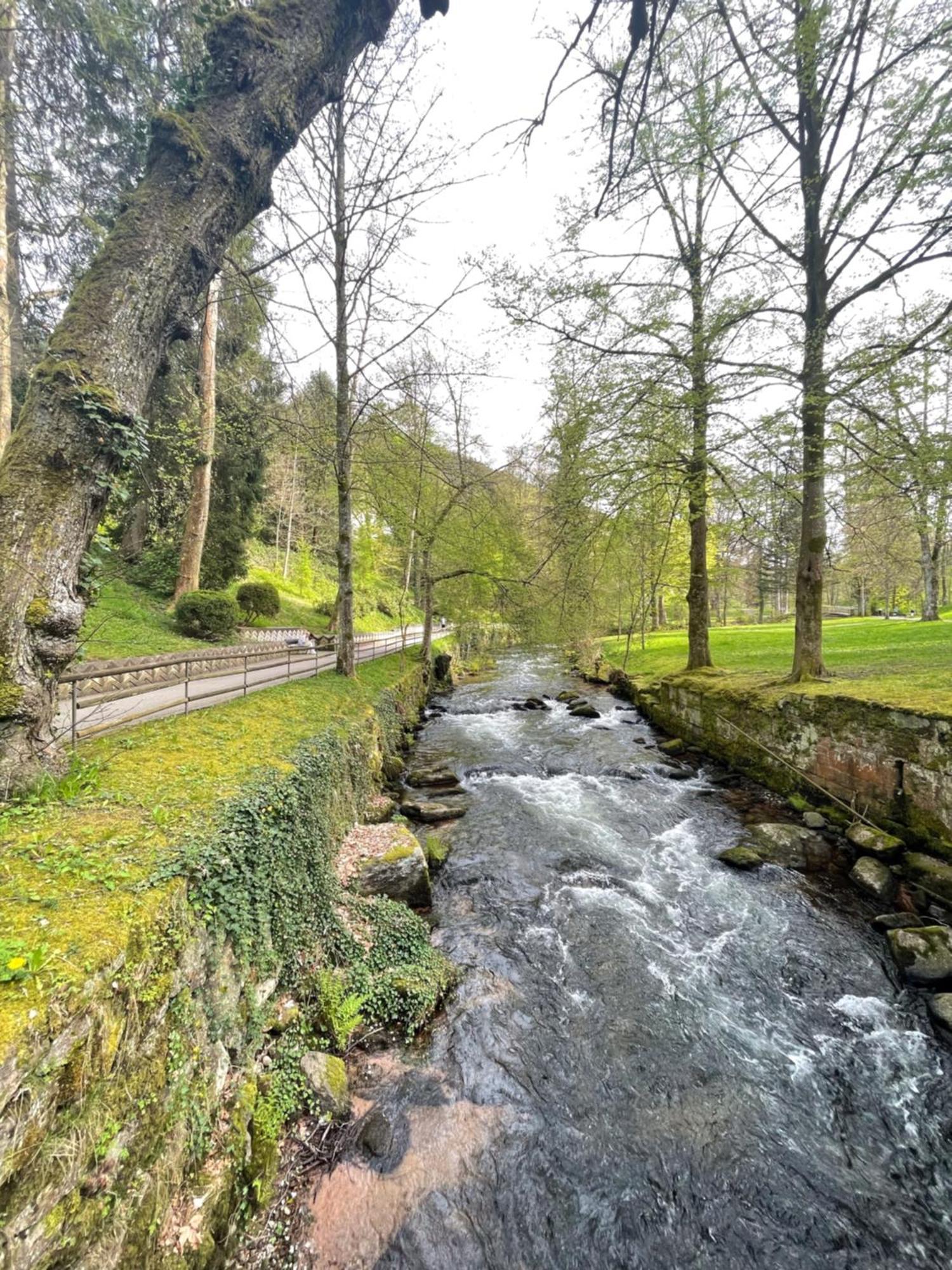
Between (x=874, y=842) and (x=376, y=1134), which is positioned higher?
(x=874, y=842)

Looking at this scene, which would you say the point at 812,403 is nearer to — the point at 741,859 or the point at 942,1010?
the point at 741,859

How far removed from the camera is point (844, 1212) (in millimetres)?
2824

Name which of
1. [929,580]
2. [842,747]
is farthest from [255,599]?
[929,580]

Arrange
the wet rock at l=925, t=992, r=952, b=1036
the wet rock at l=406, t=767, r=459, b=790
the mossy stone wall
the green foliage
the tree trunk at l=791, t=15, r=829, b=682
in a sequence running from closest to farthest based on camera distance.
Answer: the mossy stone wall → the green foliage → the wet rock at l=925, t=992, r=952, b=1036 → the tree trunk at l=791, t=15, r=829, b=682 → the wet rock at l=406, t=767, r=459, b=790

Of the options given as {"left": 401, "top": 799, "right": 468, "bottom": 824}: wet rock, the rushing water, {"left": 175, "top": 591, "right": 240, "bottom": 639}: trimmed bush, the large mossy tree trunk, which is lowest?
the rushing water

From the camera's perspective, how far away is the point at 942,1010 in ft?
12.9

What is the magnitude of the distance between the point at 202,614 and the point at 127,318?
489 inches

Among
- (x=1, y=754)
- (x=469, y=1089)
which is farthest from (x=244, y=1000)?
(x=1, y=754)

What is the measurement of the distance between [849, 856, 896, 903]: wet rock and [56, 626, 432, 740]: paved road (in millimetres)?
8406

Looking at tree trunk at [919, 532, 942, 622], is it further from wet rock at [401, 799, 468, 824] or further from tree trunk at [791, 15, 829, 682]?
wet rock at [401, 799, 468, 824]

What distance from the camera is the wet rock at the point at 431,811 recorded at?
7.63 meters

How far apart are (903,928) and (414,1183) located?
503 centimetres

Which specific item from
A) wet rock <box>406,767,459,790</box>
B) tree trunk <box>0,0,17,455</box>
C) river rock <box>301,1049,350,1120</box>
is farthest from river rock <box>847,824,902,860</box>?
tree trunk <box>0,0,17,455</box>

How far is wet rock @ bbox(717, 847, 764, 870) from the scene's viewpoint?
6.20 metres
